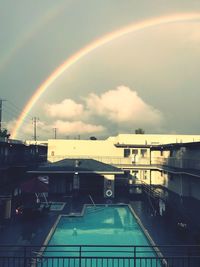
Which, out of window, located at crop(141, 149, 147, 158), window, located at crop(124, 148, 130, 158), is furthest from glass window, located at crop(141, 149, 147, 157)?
window, located at crop(124, 148, 130, 158)

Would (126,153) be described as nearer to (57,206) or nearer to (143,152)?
(143,152)

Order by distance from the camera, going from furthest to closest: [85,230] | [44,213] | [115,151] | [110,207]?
[115,151] → [110,207] → [44,213] → [85,230]

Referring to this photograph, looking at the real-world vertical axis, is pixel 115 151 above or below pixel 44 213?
above

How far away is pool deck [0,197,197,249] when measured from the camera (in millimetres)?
16422

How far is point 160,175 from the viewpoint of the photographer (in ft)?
134

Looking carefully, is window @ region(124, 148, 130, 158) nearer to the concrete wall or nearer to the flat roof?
the concrete wall

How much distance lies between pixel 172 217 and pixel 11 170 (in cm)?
1787

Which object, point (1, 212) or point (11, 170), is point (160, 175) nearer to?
point (11, 170)

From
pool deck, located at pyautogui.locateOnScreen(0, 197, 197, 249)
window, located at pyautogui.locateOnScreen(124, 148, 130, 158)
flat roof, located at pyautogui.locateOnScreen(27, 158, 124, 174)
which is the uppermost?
window, located at pyautogui.locateOnScreen(124, 148, 130, 158)

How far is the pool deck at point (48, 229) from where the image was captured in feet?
53.9

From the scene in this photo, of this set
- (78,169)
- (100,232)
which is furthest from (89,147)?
(100,232)

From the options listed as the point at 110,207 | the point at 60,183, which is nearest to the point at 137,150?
the point at 60,183

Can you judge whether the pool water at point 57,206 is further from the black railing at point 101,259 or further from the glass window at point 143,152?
the glass window at point 143,152

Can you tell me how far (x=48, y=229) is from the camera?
19.1 metres
